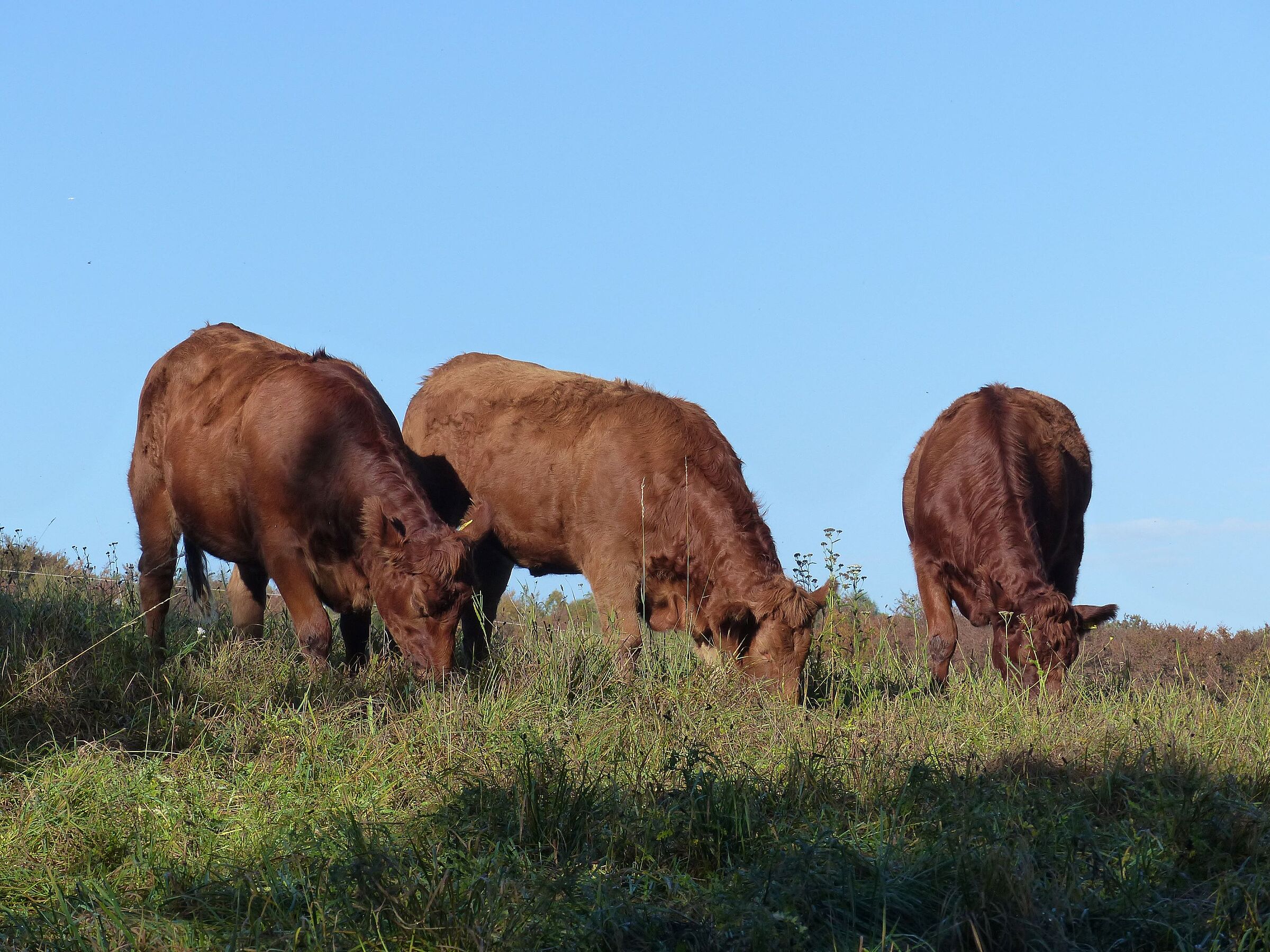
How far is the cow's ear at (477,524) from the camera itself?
7621 millimetres

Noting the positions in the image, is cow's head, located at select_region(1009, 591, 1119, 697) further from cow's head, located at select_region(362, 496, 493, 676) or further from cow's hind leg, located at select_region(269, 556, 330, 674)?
cow's hind leg, located at select_region(269, 556, 330, 674)

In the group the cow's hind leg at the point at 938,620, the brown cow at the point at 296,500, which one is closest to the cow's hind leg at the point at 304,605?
the brown cow at the point at 296,500

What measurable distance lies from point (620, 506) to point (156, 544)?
342cm

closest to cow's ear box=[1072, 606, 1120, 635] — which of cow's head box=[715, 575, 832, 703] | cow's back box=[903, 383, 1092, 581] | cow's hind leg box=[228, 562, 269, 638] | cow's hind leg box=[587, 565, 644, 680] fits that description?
cow's back box=[903, 383, 1092, 581]

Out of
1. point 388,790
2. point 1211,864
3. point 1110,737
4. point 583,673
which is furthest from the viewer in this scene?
point 583,673

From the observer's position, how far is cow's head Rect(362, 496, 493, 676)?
23.3ft

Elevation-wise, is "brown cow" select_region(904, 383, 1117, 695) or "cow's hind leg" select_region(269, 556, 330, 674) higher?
"brown cow" select_region(904, 383, 1117, 695)

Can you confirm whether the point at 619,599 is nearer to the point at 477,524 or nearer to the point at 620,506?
the point at 620,506

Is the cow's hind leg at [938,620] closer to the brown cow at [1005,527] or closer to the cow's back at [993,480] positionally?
the brown cow at [1005,527]

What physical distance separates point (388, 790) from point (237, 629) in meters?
4.41

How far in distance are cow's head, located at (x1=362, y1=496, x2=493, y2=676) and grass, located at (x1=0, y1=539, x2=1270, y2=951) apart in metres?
0.26

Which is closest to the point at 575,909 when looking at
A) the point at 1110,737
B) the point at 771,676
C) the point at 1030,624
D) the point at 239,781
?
the point at 239,781

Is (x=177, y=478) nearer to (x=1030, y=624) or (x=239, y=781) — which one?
(x=239, y=781)

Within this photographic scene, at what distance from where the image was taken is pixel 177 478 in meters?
8.62
